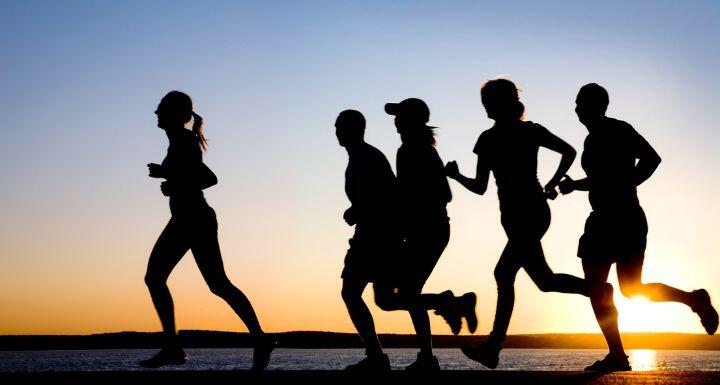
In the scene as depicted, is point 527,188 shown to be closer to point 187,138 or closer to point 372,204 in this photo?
point 372,204

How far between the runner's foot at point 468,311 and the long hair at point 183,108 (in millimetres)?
2891

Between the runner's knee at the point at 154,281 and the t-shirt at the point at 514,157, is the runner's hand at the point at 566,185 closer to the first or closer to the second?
the t-shirt at the point at 514,157

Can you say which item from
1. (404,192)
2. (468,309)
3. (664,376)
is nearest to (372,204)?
Answer: (404,192)

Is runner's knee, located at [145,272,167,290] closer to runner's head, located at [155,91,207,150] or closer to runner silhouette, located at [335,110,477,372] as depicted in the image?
runner's head, located at [155,91,207,150]

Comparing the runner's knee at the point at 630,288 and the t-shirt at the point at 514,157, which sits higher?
the t-shirt at the point at 514,157

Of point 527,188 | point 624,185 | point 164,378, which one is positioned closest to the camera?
point 164,378

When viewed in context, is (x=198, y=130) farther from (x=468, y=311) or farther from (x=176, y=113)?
(x=468, y=311)

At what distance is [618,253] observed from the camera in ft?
24.8

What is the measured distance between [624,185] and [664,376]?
1744 millimetres

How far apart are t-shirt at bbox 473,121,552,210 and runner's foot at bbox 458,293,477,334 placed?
0.95 metres

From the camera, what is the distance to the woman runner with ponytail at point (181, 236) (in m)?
7.63

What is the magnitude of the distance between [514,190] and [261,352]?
9.46 ft

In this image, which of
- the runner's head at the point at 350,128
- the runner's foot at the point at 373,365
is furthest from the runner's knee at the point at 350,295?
the runner's head at the point at 350,128

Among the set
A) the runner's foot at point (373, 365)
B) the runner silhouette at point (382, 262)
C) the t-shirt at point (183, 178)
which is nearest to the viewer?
the runner's foot at point (373, 365)
